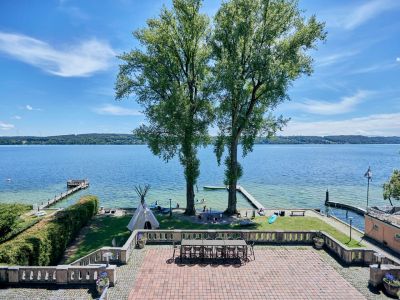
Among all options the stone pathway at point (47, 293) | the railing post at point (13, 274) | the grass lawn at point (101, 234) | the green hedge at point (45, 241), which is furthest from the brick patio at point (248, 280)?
the grass lawn at point (101, 234)

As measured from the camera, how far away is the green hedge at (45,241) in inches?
637

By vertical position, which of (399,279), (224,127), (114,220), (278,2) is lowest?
(114,220)

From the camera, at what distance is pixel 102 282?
13.3m

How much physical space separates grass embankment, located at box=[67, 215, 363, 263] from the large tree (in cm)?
519

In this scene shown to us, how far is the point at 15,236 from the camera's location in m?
19.4

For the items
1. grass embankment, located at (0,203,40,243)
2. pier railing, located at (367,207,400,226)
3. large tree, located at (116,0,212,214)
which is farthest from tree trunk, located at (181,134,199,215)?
pier railing, located at (367,207,400,226)

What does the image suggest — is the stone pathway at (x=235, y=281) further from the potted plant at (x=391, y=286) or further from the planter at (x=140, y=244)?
the planter at (x=140, y=244)

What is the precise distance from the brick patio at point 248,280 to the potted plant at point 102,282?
1.18 m

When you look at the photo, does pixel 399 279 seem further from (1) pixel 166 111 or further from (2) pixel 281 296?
(1) pixel 166 111

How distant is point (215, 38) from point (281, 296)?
23.3 metres

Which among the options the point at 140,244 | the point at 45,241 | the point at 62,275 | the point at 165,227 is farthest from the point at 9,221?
the point at 165,227

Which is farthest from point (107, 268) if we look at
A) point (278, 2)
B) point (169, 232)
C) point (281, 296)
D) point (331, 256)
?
point (278, 2)

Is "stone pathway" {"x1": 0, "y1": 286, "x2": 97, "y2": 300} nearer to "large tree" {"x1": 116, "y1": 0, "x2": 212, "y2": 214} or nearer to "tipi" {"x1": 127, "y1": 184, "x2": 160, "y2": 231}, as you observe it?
"tipi" {"x1": 127, "y1": 184, "x2": 160, "y2": 231}

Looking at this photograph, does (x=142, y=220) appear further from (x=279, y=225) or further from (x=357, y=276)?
(x=357, y=276)
